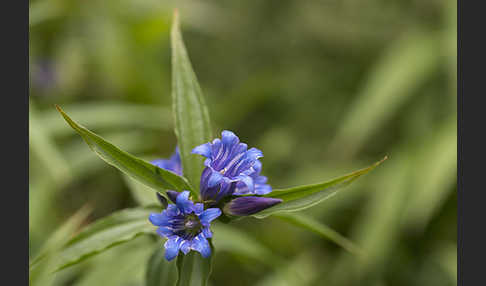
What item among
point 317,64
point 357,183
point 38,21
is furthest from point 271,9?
point 38,21

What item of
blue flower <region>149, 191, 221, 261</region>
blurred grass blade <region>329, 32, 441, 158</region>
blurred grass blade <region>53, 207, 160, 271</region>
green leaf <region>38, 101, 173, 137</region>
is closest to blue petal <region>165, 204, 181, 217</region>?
blue flower <region>149, 191, 221, 261</region>

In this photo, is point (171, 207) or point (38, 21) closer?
point (171, 207)

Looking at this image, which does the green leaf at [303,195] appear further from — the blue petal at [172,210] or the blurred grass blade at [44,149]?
the blurred grass blade at [44,149]

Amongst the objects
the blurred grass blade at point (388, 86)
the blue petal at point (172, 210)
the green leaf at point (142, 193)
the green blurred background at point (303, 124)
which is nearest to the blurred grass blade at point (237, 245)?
the green blurred background at point (303, 124)

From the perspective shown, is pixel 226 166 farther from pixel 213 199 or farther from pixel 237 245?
pixel 237 245

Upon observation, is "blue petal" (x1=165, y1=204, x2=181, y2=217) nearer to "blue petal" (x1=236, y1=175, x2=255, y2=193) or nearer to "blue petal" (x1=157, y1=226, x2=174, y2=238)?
"blue petal" (x1=157, y1=226, x2=174, y2=238)

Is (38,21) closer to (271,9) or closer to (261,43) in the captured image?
(261,43)
